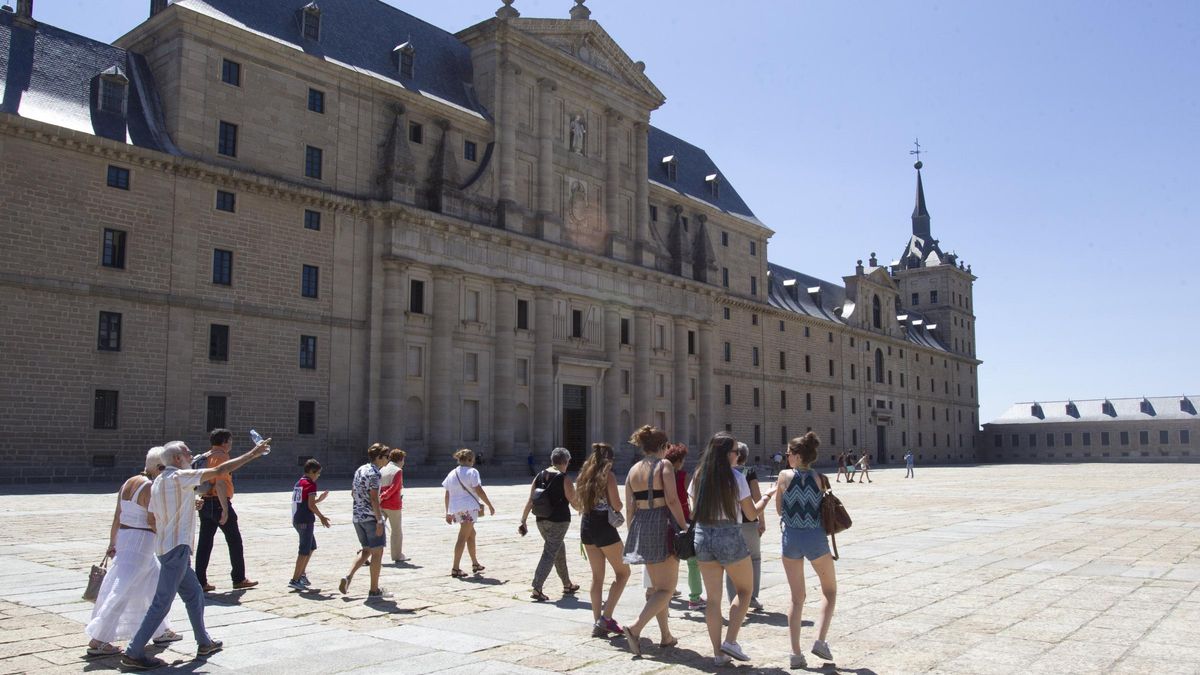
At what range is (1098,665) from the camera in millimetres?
7941

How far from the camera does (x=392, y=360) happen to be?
39.2 meters

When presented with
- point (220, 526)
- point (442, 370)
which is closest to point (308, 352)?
point (442, 370)

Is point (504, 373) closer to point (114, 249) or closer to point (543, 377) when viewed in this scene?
point (543, 377)

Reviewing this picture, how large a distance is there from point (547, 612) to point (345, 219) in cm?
3115

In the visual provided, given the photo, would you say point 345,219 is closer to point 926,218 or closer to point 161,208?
point 161,208

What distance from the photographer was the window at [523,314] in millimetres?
45812

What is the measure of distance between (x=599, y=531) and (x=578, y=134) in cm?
4339

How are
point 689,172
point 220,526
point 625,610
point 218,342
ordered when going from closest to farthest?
point 625,610, point 220,526, point 218,342, point 689,172

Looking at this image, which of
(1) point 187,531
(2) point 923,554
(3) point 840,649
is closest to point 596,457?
(3) point 840,649

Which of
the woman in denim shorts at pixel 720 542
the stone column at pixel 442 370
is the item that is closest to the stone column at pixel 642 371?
the stone column at pixel 442 370

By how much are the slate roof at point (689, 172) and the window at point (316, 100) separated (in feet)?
77.0

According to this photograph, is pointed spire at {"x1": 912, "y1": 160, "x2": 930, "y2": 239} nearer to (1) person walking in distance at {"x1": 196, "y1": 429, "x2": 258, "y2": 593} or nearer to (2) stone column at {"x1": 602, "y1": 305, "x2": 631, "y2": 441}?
(2) stone column at {"x1": 602, "y1": 305, "x2": 631, "y2": 441}

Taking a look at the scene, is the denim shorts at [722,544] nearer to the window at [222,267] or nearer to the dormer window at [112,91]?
the window at [222,267]

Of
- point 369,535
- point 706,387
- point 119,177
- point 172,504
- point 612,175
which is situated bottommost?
point 369,535
